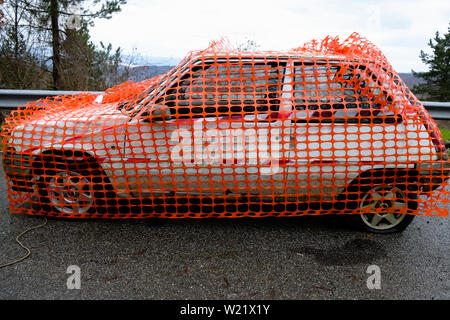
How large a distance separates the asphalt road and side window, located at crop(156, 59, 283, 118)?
122cm

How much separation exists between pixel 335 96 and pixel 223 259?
178 cm

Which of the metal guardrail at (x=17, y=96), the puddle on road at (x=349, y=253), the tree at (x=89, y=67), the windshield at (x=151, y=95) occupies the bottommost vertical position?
the puddle on road at (x=349, y=253)

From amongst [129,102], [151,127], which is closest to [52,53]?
[129,102]

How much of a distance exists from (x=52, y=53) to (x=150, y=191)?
343 inches

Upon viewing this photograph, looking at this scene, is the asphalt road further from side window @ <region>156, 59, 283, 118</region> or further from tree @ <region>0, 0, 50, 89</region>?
tree @ <region>0, 0, 50, 89</region>

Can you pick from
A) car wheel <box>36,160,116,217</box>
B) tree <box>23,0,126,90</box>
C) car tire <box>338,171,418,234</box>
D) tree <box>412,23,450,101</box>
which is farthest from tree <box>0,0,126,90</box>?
tree <box>412,23,450,101</box>

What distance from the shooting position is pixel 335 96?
332 centimetres

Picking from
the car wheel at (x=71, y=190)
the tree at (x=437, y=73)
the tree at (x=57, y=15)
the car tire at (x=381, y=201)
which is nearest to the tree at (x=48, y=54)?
the tree at (x=57, y=15)

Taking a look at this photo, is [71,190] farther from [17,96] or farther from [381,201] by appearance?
[17,96]

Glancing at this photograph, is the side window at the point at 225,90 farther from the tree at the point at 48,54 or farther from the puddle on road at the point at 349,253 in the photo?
the tree at the point at 48,54

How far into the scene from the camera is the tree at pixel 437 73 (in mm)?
21188

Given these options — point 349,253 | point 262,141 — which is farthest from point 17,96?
point 349,253

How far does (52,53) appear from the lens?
10.4 metres

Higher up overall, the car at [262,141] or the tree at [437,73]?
the tree at [437,73]
